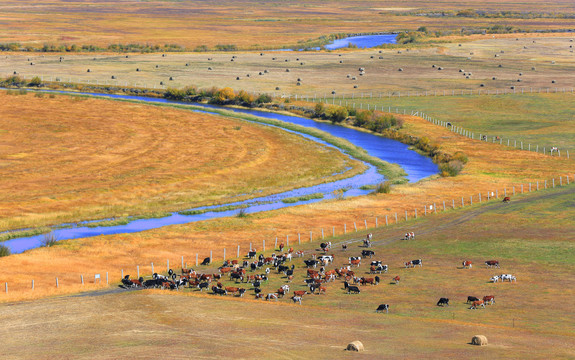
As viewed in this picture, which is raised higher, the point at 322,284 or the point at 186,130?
the point at 186,130

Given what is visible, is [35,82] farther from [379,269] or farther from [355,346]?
[355,346]

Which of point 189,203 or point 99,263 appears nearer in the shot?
point 99,263

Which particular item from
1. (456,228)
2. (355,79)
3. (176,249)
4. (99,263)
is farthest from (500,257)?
(355,79)

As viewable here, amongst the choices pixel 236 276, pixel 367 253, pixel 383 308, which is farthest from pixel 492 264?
pixel 236 276

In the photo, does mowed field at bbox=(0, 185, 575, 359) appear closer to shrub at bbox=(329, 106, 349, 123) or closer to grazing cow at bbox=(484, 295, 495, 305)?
grazing cow at bbox=(484, 295, 495, 305)

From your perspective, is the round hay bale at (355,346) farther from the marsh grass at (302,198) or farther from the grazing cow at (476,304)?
the marsh grass at (302,198)

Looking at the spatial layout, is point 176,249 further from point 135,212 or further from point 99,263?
point 135,212
